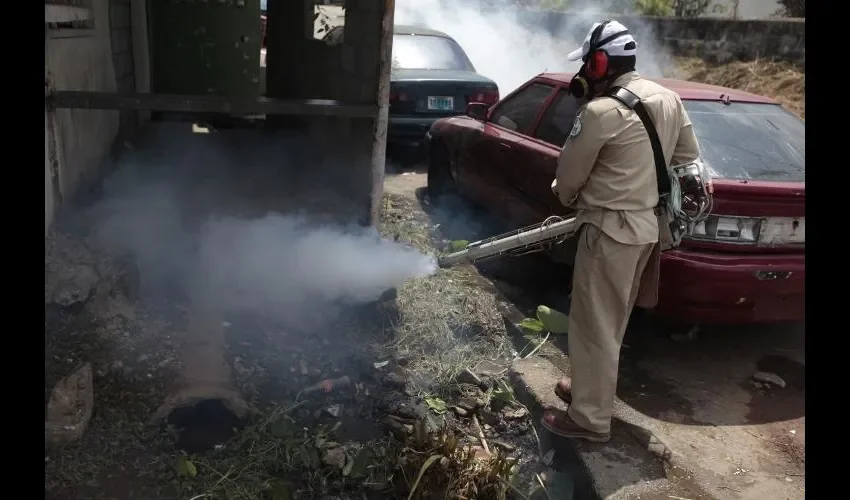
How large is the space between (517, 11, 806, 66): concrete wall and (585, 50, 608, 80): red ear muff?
33.9 feet

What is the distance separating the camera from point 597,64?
3.33 meters

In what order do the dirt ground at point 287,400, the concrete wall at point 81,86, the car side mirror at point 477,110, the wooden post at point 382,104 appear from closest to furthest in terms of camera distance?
1. the dirt ground at point 287,400
2. the concrete wall at point 81,86
3. the wooden post at point 382,104
4. the car side mirror at point 477,110

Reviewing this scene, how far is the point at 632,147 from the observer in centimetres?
326

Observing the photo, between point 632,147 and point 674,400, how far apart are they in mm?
1725

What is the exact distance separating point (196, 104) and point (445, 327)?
7.06 ft

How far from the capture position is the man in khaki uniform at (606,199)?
3.27 metres

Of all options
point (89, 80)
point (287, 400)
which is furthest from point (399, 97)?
point (287, 400)

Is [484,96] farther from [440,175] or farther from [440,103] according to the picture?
[440,175]

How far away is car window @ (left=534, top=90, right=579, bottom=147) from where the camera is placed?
16.7 ft

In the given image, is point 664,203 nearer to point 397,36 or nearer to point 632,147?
point 632,147

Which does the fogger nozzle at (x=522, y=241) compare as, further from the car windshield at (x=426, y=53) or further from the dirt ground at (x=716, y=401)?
the car windshield at (x=426, y=53)

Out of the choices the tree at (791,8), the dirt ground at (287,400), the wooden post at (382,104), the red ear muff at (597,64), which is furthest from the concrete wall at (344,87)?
the tree at (791,8)

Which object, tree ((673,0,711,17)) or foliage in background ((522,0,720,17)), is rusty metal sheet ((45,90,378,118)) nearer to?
foliage in background ((522,0,720,17))

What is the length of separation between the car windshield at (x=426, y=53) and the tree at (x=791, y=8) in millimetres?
8448
